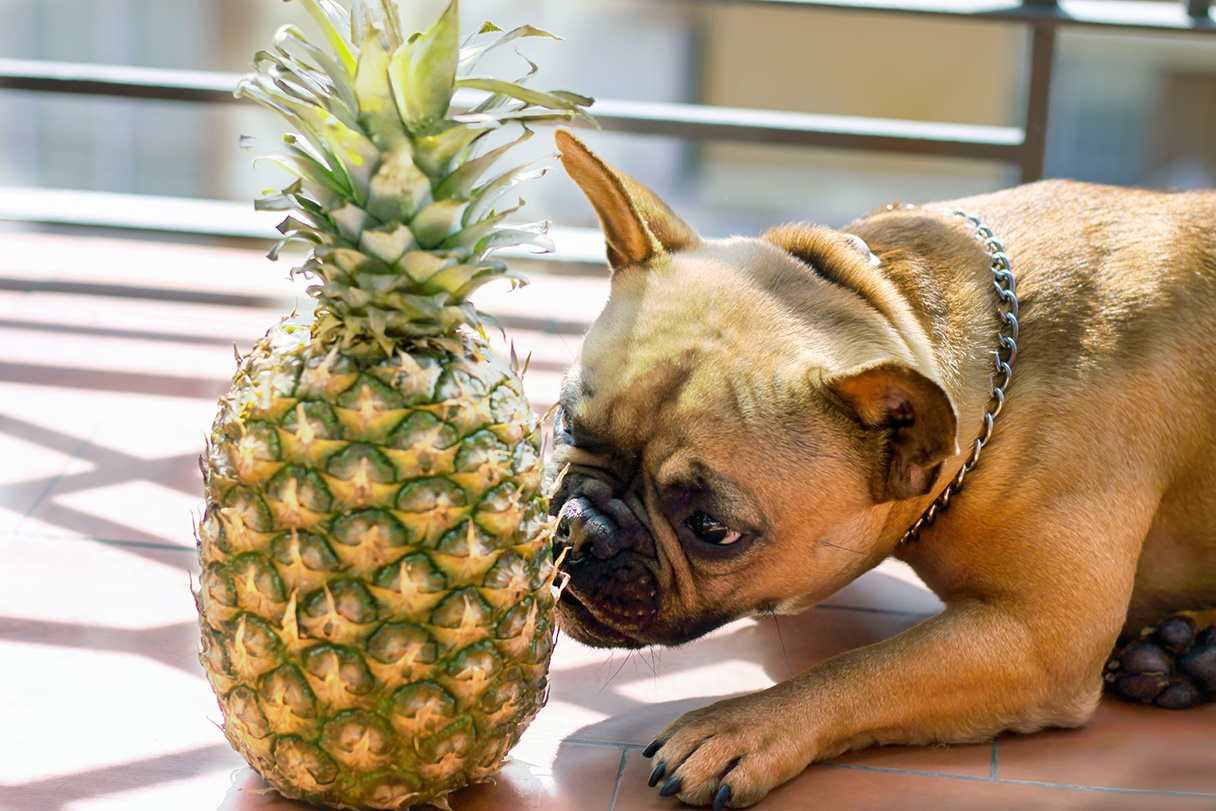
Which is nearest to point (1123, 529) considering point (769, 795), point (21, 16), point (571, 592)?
point (769, 795)

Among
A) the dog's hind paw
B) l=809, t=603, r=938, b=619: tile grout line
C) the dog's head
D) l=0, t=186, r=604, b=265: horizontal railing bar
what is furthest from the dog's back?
l=0, t=186, r=604, b=265: horizontal railing bar

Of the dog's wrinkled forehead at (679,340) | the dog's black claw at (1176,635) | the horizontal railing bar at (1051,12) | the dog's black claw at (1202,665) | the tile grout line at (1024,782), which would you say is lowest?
the tile grout line at (1024,782)

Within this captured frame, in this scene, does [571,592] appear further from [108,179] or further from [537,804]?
[108,179]

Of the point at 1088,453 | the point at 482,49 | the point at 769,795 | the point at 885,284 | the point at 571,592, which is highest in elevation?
the point at 482,49

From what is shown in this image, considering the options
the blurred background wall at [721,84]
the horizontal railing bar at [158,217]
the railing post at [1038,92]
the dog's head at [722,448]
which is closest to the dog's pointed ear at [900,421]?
the dog's head at [722,448]

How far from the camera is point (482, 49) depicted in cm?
194

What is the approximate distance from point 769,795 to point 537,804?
12.9 inches

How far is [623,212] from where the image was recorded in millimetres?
2463

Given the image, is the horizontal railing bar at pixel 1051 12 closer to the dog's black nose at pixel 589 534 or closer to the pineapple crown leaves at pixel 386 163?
the dog's black nose at pixel 589 534

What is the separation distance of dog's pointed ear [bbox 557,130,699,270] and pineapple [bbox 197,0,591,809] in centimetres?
44

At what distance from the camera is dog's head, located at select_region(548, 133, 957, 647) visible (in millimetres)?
Answer: 2262

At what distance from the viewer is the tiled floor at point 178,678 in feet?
7.34

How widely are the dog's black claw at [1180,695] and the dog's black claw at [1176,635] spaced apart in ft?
0.16

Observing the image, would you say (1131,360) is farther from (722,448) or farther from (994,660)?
(722,448)
